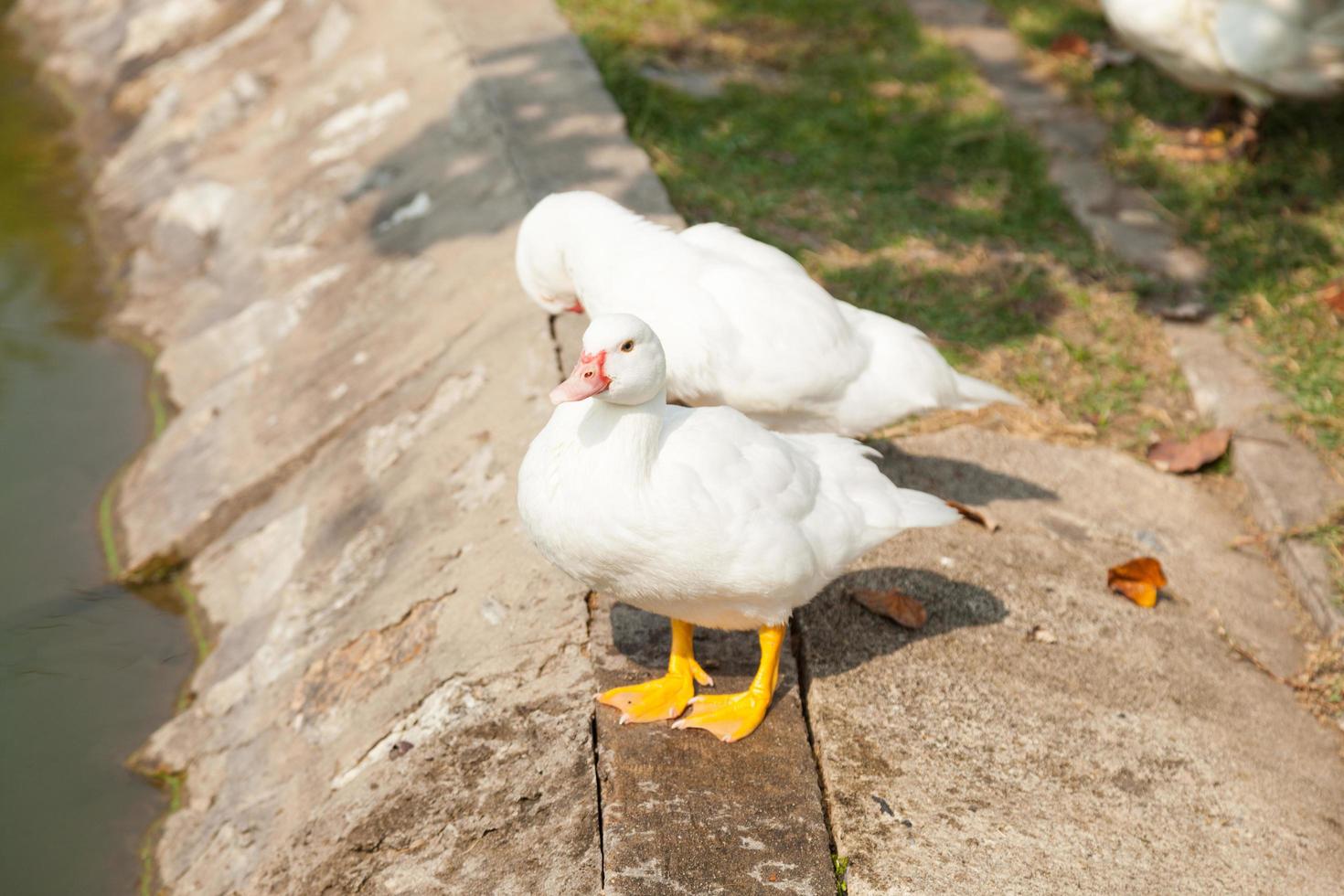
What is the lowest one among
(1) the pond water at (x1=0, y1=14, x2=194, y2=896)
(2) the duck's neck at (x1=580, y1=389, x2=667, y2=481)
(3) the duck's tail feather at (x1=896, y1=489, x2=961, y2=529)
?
(1) the pond water at (x1=0, y1=14, x2=194, y2=896)

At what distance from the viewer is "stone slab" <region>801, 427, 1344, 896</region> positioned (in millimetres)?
2738

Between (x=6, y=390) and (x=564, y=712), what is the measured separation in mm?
3705

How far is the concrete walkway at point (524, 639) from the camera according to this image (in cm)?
274

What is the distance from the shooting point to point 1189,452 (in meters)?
4.45

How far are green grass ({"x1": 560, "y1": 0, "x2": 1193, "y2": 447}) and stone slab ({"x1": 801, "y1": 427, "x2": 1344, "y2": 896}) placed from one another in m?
0.79

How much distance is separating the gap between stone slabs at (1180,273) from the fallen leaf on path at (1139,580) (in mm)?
579

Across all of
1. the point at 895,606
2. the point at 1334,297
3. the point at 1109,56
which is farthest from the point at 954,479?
the point at 1109,56

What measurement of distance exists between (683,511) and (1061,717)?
3.95 ft

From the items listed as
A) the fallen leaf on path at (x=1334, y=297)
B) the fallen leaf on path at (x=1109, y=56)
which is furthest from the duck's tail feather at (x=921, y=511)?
the fallen leaf on path at (x=1109, y=56)

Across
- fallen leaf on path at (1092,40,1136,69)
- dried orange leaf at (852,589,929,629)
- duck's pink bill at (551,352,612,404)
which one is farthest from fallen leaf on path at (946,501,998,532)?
fallen leaf on path at (1092,40,1136,69)

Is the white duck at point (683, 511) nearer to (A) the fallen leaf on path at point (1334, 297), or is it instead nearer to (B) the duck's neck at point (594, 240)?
(B) the duck's neck at point (594, 240)

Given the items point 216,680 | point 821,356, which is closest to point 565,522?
point 821,356

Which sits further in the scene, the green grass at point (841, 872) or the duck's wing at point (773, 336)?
the duck's wing at point (773, 336)

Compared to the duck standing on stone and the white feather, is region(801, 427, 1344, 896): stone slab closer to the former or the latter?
the white feather
